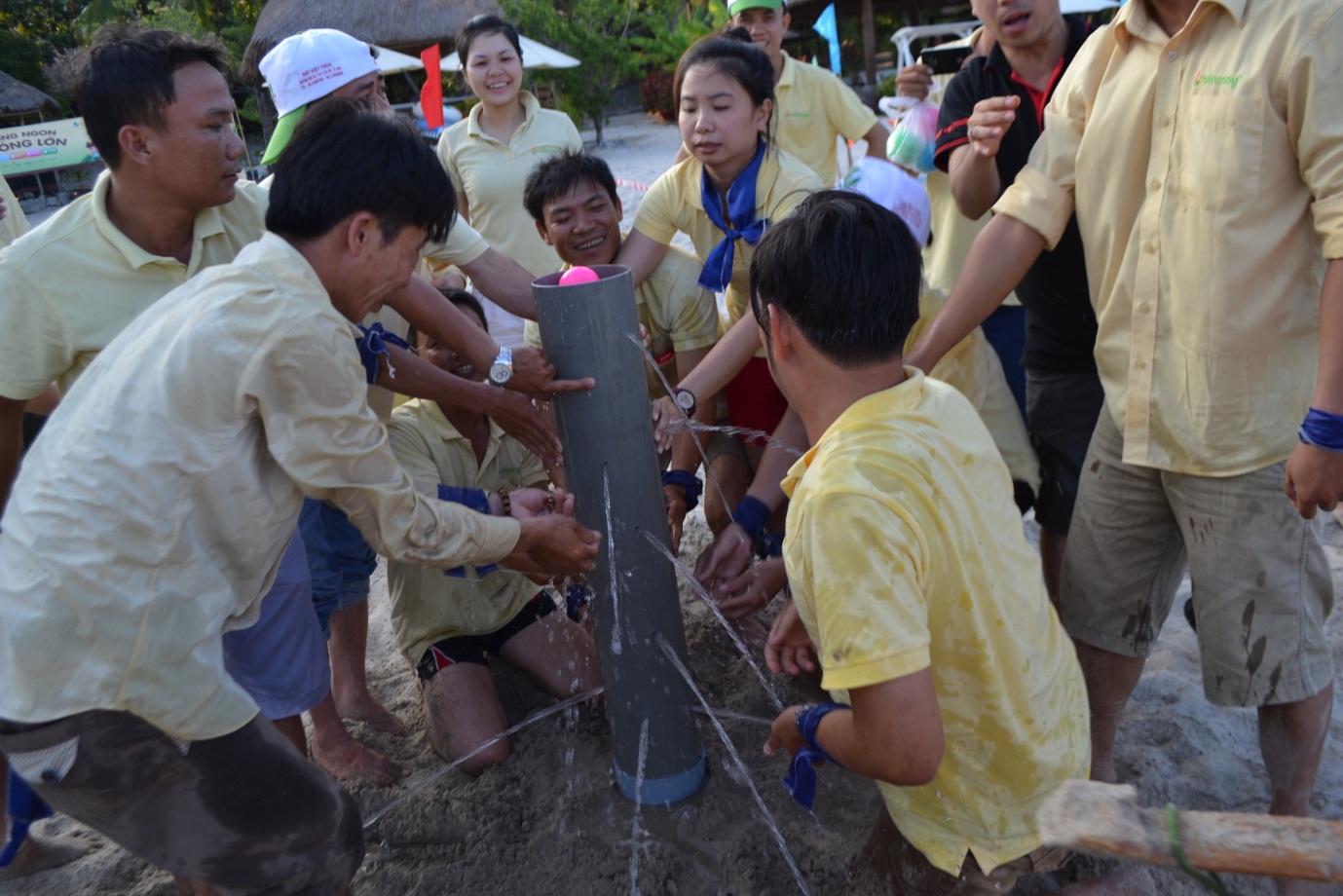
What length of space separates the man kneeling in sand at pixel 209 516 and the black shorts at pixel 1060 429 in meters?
1.89

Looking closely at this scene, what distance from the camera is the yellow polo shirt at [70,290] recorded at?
7.79 feet

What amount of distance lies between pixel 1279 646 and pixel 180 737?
7.40 feet

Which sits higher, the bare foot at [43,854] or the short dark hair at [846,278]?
the short dark hair at [846,278]

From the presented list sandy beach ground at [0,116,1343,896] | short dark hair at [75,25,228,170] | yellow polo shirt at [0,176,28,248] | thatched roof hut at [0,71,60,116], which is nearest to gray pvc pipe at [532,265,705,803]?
sandy beach ground at [0,116,1343,896]

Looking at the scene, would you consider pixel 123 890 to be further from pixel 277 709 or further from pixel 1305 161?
pixel 1305 161

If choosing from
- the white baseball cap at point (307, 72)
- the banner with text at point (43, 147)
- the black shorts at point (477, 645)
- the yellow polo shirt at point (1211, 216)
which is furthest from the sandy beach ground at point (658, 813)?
the banner with text at point (43, 147)

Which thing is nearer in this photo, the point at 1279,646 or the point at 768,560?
the point at 1279,646

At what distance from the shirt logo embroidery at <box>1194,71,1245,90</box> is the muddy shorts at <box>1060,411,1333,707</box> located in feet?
2.58

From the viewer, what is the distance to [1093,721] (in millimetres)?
2623

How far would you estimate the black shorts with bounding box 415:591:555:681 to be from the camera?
10.8ft

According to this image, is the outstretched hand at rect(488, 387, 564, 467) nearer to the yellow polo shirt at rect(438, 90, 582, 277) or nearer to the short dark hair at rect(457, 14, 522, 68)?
the yellow polo shirt at rect(438, 90, 582, 277)

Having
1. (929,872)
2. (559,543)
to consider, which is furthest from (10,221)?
(929,872)

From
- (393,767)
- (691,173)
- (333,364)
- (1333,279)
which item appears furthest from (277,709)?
(1333,279)

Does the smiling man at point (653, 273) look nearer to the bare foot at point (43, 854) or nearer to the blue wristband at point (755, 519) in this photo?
the blue wristband at point (755, 519)
